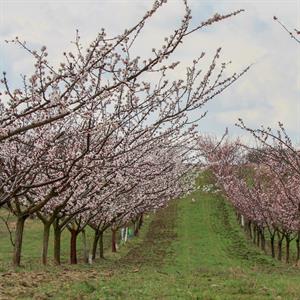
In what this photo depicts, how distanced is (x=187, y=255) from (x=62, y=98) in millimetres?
27880

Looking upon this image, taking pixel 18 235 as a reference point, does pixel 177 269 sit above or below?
below

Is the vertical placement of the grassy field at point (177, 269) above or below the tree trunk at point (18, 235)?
below

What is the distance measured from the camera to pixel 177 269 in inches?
942

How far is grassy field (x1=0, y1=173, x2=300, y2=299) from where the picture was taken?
37.9 ft

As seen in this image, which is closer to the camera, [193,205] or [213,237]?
[213,237]

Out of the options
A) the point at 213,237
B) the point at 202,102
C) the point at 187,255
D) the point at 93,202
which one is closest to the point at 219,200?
the point at 213,237

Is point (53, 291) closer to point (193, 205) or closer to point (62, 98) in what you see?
point (62, 98)

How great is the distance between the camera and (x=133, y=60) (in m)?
6.94

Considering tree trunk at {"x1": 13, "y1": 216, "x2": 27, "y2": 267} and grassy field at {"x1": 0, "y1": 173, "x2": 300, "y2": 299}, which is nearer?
grassy field at {"x1": 0, "y1": 173, "x2": 300, "y2": 299}

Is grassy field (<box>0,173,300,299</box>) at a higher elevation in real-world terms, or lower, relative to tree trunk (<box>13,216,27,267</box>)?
lower

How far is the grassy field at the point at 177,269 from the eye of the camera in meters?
11.6

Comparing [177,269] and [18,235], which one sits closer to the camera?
[18,235]

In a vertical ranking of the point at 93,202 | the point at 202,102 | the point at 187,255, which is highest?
the point at 202,102

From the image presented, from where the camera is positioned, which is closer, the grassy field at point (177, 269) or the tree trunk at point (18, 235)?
the grassy field at point (177, 269)
